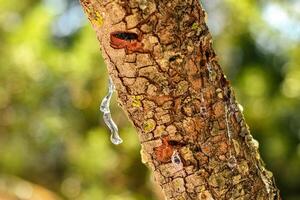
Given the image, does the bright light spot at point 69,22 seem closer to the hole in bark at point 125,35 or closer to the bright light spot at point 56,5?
the bright light spot at point 56,5

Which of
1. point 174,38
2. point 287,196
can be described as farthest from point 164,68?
point 287,196

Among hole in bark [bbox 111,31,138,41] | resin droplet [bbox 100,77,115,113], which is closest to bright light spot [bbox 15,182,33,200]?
resin droplet [bbox 100,77,115,113]

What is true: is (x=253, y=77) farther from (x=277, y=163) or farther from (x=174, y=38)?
(x=174, y=38)

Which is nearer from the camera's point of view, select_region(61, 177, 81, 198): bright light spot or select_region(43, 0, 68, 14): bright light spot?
select_region(61, 177, 81, 198): bright light spot

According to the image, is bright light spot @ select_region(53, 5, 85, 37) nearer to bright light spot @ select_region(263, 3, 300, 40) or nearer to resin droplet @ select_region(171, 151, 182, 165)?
bright light spot @ select_region(263, 3, 300, 40)

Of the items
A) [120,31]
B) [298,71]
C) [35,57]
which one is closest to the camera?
[120,31]

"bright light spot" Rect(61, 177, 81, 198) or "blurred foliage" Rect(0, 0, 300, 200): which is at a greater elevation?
"blurred foliage" Rect(0, 0, 300, 200)

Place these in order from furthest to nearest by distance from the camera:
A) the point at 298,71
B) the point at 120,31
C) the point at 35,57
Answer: the point at 35,57
the point at 298,71
the point at 120,31

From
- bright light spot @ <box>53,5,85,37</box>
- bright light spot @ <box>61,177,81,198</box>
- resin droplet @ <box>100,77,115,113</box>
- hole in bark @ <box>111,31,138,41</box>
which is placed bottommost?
hole in bark @ <box>111,31,138,41</box>
